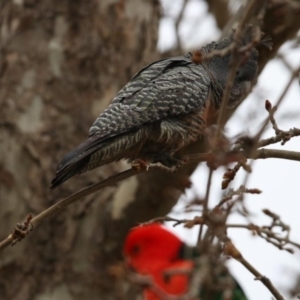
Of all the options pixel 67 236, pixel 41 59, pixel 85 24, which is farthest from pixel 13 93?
pixel 67 236

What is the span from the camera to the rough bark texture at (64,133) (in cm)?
524

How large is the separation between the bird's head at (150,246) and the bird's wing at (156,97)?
1.73 metres

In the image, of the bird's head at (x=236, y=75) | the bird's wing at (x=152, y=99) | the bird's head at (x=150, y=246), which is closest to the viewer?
the bird's wing at (x=152, y=99)

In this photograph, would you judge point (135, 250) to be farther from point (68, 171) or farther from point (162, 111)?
point (68, 171)

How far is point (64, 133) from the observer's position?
5504 mm

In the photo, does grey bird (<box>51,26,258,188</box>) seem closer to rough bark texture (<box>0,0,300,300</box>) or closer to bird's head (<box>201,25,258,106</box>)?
bird's head (<box>201,25,258,106</box>)

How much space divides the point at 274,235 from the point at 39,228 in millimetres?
2652

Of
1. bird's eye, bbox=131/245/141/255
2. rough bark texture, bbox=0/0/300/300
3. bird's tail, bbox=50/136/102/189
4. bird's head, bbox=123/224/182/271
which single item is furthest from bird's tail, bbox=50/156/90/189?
bird's eye, bbox=131/245/141/255

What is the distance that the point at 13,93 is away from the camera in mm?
5598

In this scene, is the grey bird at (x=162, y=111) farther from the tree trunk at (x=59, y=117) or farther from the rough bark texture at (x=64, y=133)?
the tree trunk at (x=59, y=117)

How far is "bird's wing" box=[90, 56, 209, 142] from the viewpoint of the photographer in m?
3.75

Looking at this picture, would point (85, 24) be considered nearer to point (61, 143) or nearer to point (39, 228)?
point (61, 143)

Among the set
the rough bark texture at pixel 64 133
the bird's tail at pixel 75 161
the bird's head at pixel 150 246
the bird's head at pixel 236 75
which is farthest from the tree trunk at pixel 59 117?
the bird's tail at pixel 75 161

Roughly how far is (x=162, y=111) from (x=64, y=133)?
1716 mm
